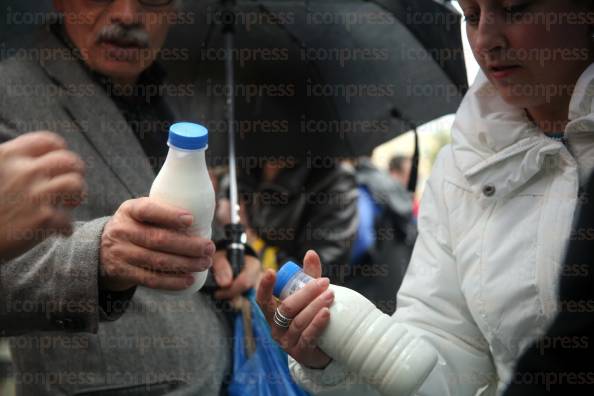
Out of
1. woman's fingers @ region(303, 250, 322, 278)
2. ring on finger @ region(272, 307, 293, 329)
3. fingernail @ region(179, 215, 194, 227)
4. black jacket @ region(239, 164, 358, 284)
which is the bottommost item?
black jacket @ region(239, 164, 358, 284)

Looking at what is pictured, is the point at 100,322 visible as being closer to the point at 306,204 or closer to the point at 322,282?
the point at 322,282

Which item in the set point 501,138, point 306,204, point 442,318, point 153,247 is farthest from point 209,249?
point 306,204

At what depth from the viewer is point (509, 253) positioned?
1455 mm

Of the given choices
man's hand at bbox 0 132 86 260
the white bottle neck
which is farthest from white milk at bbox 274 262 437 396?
man's hand at bbox 0 132 86 260

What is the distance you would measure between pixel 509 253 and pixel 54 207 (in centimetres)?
90

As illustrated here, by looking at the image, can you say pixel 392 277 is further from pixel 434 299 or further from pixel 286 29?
pixel 434 299

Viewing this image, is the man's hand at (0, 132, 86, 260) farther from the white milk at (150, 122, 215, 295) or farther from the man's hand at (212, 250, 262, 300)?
the man's hand at (212, 250, 262, 300)

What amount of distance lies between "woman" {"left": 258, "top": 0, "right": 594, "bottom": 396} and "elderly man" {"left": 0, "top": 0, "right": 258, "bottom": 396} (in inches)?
11.1

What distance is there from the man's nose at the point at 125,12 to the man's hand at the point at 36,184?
811 millimetres

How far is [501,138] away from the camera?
1530 millimetres

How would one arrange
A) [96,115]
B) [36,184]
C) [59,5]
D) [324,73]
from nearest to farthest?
[36,184] → [96,115] → [59,5] → [324,73]

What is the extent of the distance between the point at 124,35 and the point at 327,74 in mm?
861

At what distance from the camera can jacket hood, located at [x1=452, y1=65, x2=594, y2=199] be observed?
4.60 ft

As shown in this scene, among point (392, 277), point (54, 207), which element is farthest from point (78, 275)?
point (392, 277)
